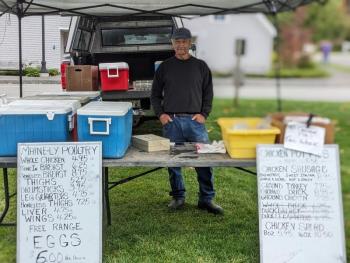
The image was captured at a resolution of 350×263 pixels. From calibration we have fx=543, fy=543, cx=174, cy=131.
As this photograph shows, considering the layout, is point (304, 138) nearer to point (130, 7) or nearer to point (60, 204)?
point (60, 204)

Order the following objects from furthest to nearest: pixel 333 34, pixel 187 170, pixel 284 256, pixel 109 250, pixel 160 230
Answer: pixel 333 34 → pixel 187 170 → pixel 160 230 → pixel 109 250 → pixel 284 256

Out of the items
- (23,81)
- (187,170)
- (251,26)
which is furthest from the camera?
(251,26)

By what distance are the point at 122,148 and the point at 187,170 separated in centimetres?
245

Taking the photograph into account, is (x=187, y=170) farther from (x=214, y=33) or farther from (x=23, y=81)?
(x=214, y=33)

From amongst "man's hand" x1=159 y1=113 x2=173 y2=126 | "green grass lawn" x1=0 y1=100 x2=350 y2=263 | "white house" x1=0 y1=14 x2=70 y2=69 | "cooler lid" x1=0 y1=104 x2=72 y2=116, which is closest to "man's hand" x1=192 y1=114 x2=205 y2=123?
"man's hand" x1=159 y1=113 x2=173 y2=126

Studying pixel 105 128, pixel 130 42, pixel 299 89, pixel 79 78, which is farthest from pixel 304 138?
pixel 299 89

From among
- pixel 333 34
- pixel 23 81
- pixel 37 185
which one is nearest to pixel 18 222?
pixel 37 185

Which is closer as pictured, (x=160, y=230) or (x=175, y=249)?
(x=175, y=249)

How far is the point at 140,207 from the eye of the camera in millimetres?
5406

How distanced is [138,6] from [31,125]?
2119 mm

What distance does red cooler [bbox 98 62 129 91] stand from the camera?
18.9 feet

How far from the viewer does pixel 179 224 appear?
16.0 ft

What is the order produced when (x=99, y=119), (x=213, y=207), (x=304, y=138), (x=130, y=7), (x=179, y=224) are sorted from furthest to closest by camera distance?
(x=130, y=7) → (x=213, y=207) → (x=179, y=224) → (x=99, y=119) → (x=304, y=138)

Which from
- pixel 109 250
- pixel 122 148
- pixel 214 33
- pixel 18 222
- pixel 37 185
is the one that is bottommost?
pixel 109 250
